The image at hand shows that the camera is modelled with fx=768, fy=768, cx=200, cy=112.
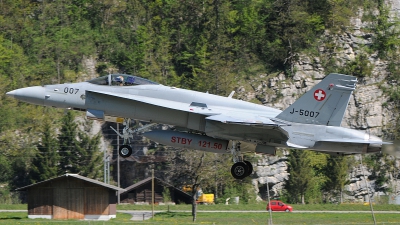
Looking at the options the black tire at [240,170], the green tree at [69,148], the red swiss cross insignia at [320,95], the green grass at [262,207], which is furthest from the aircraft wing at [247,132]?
the green tree at [69,148]

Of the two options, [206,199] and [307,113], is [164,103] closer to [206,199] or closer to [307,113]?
[307,113]

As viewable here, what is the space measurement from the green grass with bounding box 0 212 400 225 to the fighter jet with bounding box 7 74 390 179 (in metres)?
15.1

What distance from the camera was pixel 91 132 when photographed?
229 feet

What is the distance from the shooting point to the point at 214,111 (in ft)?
92.8

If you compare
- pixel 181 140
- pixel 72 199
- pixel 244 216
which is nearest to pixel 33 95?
pixel 181 140

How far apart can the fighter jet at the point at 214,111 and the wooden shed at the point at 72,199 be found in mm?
21476

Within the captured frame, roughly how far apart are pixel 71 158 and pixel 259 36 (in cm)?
2676

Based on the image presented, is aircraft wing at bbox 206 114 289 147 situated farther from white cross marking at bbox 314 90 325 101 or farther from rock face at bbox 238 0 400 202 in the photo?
rock face at bbox 238 0 400 202

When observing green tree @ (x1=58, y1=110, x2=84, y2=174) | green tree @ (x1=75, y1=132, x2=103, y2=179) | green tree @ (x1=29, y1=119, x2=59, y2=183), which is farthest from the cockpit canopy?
green tree @ (x1=58, y1=110, x2=84, y2=174)

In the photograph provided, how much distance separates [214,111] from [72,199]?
2469cm

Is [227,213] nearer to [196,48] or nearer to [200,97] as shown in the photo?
[200,97]

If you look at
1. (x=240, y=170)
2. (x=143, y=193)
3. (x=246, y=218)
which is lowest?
(x=246, y=218)

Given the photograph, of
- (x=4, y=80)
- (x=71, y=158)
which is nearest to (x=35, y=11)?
(x=4, y=80)

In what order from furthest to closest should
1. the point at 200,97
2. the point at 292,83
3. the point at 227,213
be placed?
the point at 292,83 < the point at 227,213 < the point at 200,97
